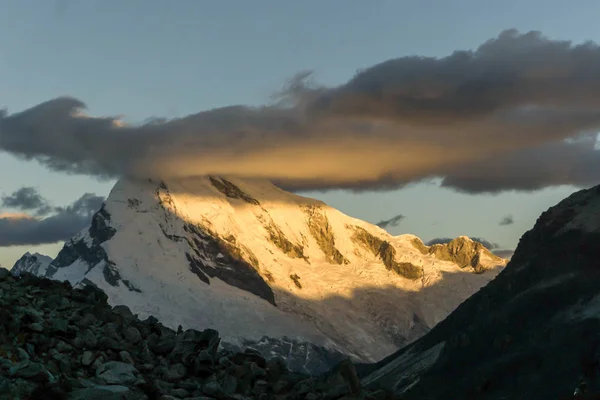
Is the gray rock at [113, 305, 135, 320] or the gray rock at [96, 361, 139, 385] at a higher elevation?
the gray rock at [113, 305, 135, 320]

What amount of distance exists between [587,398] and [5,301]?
2849 cm

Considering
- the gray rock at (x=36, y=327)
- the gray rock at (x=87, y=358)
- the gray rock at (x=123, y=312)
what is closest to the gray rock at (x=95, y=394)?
the gray rock at (x=87, y=358)

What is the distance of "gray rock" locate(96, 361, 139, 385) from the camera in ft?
125

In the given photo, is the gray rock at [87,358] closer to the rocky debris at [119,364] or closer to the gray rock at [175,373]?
the rocky debris at [119,364]

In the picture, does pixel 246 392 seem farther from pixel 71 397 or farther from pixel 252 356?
pixel 71 397

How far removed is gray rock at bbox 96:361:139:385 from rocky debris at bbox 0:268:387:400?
41 mm

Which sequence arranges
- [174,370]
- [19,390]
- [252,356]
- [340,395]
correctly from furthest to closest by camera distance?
[252,356] → [174,370] → [340,395] → [19,390]

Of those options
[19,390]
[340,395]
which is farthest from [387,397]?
[19,390]

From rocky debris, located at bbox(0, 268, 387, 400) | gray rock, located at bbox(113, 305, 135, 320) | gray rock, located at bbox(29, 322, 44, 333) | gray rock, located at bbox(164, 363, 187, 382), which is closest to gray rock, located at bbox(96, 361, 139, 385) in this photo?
rocky debris, located at bbox(0, 268, 387, 400)

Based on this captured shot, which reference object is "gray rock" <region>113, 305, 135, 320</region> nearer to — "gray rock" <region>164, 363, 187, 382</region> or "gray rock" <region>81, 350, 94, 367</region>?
"gray rock" <region>164, 363, 187, 382</region>

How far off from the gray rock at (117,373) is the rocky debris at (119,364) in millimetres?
41

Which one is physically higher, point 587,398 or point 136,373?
point 136,373

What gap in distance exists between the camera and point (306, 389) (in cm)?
3969

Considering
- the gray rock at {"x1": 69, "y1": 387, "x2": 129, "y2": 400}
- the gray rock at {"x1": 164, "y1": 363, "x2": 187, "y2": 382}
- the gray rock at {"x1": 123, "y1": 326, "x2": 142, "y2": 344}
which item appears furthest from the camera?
the gray rock at {"x1": 123, "y1": 326, "x2": 142, "y2": 344}
